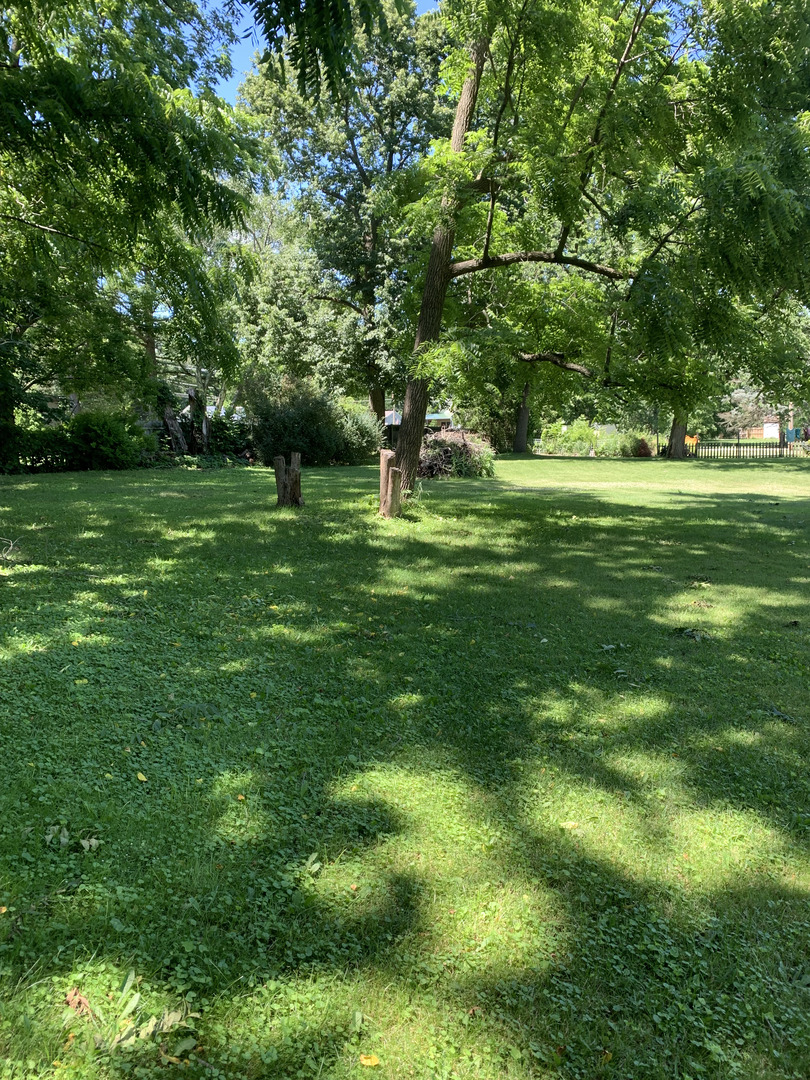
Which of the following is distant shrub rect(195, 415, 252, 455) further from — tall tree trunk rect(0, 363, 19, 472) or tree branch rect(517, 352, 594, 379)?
tree branch rect(517, 352, 594, 379)

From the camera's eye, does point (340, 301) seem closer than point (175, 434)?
No

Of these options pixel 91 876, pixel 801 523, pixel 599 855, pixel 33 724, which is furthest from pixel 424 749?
pixel 801 523

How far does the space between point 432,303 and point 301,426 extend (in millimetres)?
12874

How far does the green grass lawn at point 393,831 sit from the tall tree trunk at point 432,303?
Answer: 17.0ft

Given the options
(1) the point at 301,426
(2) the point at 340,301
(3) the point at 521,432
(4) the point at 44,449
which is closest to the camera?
(4) the point at 44,449

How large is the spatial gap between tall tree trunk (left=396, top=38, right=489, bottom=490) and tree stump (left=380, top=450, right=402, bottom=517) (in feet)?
2.33

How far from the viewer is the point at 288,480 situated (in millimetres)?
11062

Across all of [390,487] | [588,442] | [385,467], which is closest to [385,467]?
[385,467]

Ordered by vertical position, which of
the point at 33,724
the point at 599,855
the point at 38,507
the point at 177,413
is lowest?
the point at 599,855

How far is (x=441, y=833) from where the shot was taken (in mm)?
2953

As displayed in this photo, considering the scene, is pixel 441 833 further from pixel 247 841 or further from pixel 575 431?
pixel 575 431

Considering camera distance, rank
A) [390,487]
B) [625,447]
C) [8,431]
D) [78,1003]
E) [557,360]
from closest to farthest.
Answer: [78,1003], [390,487], [557,360], [8,431], [625,447]

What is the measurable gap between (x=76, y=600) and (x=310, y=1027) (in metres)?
4.11

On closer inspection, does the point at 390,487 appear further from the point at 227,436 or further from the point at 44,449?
the point at 227,436
